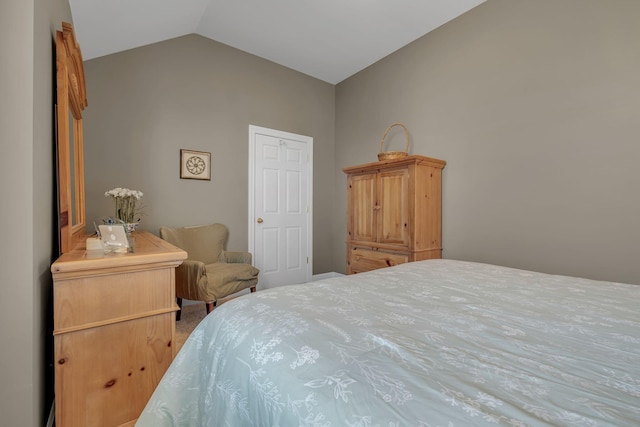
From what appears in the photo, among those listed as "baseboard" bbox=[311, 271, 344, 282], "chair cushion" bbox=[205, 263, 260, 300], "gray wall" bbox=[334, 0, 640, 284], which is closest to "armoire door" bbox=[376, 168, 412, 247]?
"gray wall" bbox=[334, 0, 640, 284]

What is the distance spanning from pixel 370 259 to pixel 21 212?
2667mm

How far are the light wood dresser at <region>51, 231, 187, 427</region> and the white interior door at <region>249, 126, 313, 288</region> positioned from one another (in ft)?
7.30

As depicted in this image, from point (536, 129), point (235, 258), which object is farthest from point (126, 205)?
point (536, 129)

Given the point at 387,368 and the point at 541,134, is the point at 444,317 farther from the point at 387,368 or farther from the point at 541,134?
the point at 541,134

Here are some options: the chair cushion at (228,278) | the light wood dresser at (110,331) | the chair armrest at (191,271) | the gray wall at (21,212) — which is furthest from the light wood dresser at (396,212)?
the gray wall at (21,212)

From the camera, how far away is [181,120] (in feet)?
10.3

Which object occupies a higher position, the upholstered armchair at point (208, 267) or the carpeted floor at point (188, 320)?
the upholstered armchair at point (208, 267)

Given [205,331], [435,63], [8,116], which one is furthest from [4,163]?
[435,63]

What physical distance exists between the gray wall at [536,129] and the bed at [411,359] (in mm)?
1020

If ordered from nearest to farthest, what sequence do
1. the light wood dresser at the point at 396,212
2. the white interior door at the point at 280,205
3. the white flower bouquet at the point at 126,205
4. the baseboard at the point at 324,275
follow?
the white flower bouquet at the point at 126,205 → the light wood dresser at the point at 396,212 → the white interior door at the point at 280,205 → the baseboard at the point at 324,275

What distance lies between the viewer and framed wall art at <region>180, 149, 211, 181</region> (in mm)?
3154

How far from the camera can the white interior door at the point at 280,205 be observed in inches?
145

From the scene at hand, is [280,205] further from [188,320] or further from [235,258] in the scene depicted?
[188,320]

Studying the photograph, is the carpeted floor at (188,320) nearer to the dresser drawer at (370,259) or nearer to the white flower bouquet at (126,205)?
the white flower bouquet at (126,205)
